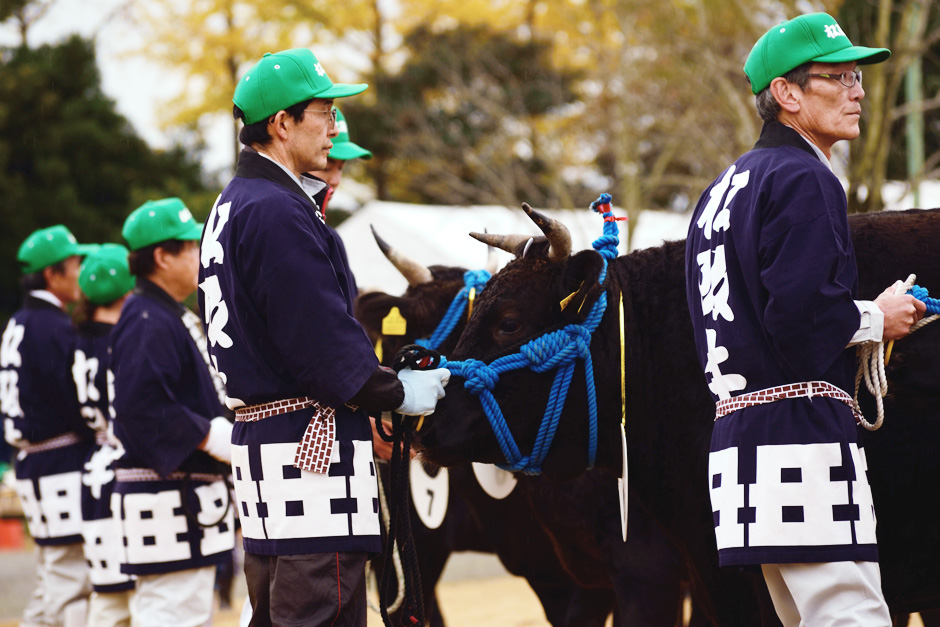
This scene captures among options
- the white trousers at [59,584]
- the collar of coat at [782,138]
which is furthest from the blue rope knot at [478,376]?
the white trousers at [59,584]

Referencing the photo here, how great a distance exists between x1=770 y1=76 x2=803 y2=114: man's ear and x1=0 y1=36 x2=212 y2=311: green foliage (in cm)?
1449

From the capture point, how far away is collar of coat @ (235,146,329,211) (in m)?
2.92

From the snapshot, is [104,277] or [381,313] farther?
[104,277]

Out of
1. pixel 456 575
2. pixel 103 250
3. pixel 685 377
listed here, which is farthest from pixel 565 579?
pixel 456 575

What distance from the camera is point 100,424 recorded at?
538 cm

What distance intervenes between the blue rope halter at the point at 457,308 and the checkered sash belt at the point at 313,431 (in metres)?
1.84

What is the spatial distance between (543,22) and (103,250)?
13821 mm

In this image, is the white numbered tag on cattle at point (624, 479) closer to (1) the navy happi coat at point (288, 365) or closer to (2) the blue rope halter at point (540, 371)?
(2) the blue rope halter at point (540, 371)

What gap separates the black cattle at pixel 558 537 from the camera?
3639 mm

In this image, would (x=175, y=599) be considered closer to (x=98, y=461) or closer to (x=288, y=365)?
(x=98, y=461)

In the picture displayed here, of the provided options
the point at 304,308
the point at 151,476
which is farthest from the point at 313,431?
the point at 151,476

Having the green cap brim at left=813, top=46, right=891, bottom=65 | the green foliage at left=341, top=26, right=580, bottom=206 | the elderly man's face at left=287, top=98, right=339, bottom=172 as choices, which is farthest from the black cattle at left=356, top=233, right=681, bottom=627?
the green foliage at left=341, top=26, right=580, bottom=206

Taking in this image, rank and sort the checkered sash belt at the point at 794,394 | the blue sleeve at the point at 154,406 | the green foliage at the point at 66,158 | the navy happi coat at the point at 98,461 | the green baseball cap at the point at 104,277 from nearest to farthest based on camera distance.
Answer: the checkered sash belt at the point at 794,394
the blue sleeve at the point at 154,406
the navy happi coat at the point at 98,461
the green baseball cap at the point at 104,277
the green foliage at the point at 66,158

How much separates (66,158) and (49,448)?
1205 centimetres
